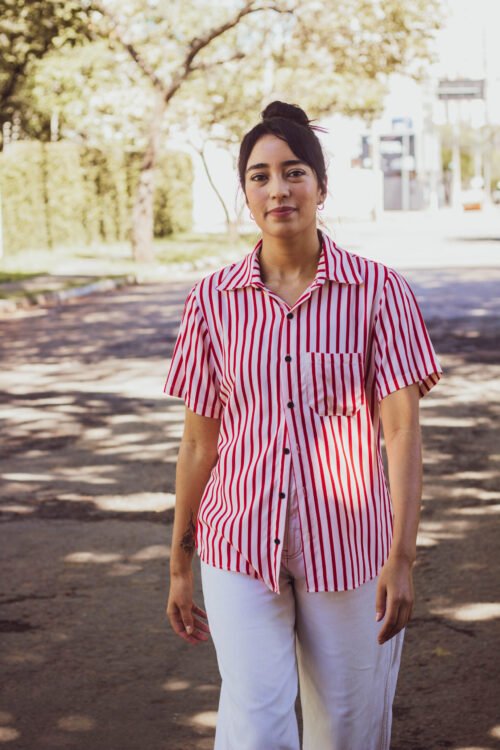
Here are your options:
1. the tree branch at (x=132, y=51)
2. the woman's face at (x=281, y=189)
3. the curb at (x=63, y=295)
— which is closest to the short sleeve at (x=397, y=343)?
the woman's face at (x=281, y=189)

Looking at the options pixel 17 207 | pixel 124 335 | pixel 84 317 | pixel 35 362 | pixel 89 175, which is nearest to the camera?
pixel 35 362

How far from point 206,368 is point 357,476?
1.42 ft

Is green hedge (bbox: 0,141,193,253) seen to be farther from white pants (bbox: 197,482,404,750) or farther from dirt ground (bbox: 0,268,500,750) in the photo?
white pants (bbox: 197,482,404,750)

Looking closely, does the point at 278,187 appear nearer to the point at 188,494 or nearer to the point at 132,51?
the point at 188,494

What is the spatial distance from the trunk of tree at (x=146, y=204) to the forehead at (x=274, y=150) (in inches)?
1062

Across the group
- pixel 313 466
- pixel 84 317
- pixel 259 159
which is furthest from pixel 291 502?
pixel 84 317

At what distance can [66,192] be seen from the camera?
34.9m

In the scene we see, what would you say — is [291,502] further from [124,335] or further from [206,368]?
[124,335]

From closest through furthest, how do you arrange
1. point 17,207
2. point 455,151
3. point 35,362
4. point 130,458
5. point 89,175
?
point 130,458, point 35,362, point 17,207, point 89,175, point 455,151

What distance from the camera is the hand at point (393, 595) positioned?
287 cm

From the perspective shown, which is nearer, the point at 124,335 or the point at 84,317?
the point at 124,335

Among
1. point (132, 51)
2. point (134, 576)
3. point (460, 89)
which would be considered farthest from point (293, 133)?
point (460, 89)

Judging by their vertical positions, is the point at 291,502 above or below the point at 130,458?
above

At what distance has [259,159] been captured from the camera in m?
3.07
